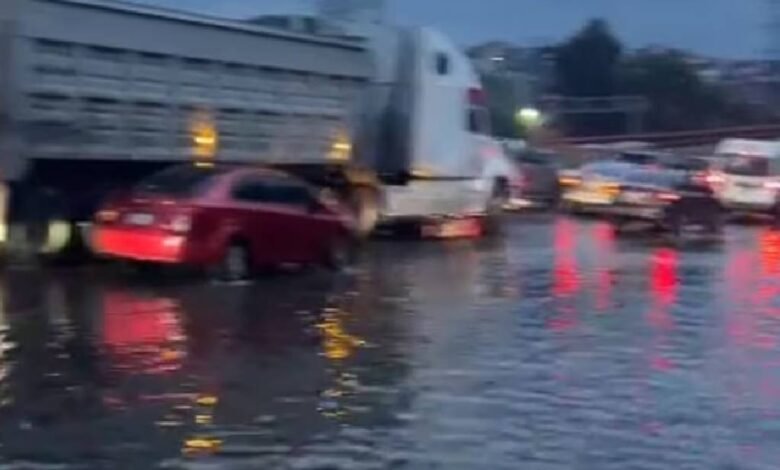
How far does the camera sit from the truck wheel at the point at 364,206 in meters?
31.7

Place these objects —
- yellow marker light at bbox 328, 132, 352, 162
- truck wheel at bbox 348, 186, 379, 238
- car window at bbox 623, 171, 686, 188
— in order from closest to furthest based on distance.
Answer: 1. yellow marker light at bbox 328, 132, 352, 162
2. truck wheel at bbox 348, 186, 379, 238
3. car window at bbox 623, 171, 686, 188

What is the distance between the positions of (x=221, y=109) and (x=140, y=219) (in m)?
4.08

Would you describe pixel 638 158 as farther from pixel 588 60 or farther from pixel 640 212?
pixel 588 60

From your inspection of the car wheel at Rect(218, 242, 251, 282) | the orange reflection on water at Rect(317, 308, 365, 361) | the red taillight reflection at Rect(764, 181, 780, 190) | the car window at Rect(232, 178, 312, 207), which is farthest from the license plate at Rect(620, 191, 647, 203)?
the orange reflection on water at Rect(317, 308, 365, 361)

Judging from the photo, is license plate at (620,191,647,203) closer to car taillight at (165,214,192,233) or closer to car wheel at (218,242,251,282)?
car wheel at (218,242,251,282)

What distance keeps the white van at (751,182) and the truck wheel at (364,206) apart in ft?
49.1

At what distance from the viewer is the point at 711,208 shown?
124 feet

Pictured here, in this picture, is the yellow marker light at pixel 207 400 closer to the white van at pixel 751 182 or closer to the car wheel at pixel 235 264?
the car wheel at pixel 235 264

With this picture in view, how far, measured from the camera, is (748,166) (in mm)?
45500

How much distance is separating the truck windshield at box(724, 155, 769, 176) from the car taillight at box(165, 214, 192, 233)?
83.4 feet

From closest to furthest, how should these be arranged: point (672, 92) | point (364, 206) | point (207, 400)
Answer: point (207, 400)
point (364, 206)
point (672, 92)

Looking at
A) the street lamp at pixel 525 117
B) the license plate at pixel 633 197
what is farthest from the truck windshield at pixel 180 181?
the street lamp at pixel 525 117

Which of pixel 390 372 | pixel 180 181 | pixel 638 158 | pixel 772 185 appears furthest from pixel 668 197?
pixel 390 372

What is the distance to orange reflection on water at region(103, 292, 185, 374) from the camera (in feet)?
49.0
